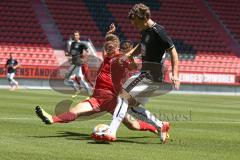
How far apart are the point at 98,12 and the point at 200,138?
3389cm

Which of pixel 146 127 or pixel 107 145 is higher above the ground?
pixel 107 145

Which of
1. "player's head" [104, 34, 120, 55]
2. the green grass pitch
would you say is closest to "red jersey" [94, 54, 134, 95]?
"player's head" [104, 34, 120, 55]

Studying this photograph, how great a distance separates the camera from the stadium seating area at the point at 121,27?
128 ft

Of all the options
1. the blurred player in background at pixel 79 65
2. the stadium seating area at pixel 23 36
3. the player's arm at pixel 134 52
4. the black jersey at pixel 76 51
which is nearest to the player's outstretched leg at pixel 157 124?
the player's arm at pixel 134 52

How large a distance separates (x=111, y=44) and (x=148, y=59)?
2.58 ft

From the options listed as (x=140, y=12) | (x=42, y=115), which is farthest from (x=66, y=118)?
(x=140, y=12)

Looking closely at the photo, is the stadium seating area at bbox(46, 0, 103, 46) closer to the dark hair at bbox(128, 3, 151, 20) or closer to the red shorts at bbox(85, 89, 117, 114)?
the red shorts at bbox(85, 89, 117, 114)

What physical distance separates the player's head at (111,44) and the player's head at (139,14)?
2.22 feet

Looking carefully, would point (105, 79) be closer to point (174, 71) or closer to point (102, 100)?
point (102, 100)

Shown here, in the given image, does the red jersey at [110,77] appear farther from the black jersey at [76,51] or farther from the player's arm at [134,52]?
the black jersey at [76,51]

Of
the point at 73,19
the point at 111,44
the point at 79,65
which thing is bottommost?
the point at 73,19

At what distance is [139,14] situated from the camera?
8.84 metres

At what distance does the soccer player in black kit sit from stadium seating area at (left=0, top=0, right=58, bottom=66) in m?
28.4

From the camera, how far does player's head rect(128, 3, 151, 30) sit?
28.9 ft
